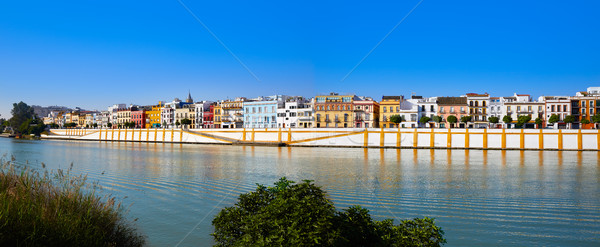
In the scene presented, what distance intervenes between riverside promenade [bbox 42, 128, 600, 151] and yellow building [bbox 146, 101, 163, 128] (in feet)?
100

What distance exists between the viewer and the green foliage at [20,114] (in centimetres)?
11681

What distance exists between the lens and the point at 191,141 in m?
76.4

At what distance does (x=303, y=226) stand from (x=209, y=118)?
9269 centimetres

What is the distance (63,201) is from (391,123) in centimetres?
7017

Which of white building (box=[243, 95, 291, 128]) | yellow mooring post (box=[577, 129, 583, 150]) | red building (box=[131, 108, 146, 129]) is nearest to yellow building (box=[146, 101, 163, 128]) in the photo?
red building (box=[131, 108, 146, 129])

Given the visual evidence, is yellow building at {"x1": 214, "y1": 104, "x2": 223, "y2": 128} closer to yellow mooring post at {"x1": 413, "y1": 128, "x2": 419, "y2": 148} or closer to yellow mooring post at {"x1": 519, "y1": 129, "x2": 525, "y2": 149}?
yellow mooring post at {"x1": 413, "y1": 128, "x2": 419, "y2": 148}

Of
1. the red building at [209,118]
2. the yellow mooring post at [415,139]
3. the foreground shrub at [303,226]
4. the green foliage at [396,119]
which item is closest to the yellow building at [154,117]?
the red building at [209,118]

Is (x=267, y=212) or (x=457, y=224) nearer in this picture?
(x=267, y=212)

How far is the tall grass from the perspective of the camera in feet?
19.0

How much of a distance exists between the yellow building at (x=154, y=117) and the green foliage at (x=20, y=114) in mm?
38433

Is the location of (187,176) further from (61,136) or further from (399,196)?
(61,136)

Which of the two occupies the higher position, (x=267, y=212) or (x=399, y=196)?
(x=267, y=212)

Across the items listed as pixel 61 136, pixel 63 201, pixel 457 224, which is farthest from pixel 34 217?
pixel 61 136

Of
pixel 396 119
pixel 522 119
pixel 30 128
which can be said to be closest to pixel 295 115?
pixel 396 119
